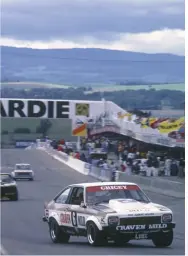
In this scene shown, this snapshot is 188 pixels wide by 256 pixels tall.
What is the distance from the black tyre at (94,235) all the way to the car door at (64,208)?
951mm

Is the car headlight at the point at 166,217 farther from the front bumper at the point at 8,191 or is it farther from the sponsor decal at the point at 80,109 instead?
the sponsor decal at the point at 80,109

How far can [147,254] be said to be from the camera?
13.3 meters

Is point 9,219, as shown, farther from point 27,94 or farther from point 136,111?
point 136,111

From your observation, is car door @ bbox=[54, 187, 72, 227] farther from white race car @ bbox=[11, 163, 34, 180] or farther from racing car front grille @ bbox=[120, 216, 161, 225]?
white race car @ bbox=[11, 163, 34, 180]

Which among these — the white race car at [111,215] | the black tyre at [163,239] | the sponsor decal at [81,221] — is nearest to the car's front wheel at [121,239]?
the white race car at [111,215]

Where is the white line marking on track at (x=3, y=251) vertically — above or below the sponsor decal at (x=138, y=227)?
below

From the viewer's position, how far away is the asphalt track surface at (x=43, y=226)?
46.4 ft

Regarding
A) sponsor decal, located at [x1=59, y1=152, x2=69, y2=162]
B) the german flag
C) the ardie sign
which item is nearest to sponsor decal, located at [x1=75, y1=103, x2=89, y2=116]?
the ardie sign

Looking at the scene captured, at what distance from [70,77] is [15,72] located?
23.6 ft

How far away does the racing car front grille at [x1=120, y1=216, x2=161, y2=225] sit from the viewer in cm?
1407

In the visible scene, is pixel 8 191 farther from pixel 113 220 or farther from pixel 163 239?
pixel 113 220

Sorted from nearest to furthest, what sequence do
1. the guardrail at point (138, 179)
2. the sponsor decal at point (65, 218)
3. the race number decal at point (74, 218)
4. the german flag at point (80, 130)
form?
the race number decal at point (74, 218) → the sponsor decal at point (65, 218) → the guardrail at point (138, 179) → the german flag at point (80, 130)

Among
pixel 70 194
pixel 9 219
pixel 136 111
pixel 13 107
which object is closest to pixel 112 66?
pixel 136 111

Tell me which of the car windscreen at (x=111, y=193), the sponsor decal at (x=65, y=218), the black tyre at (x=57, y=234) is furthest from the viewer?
the black tyre at (x=57, y=234)
